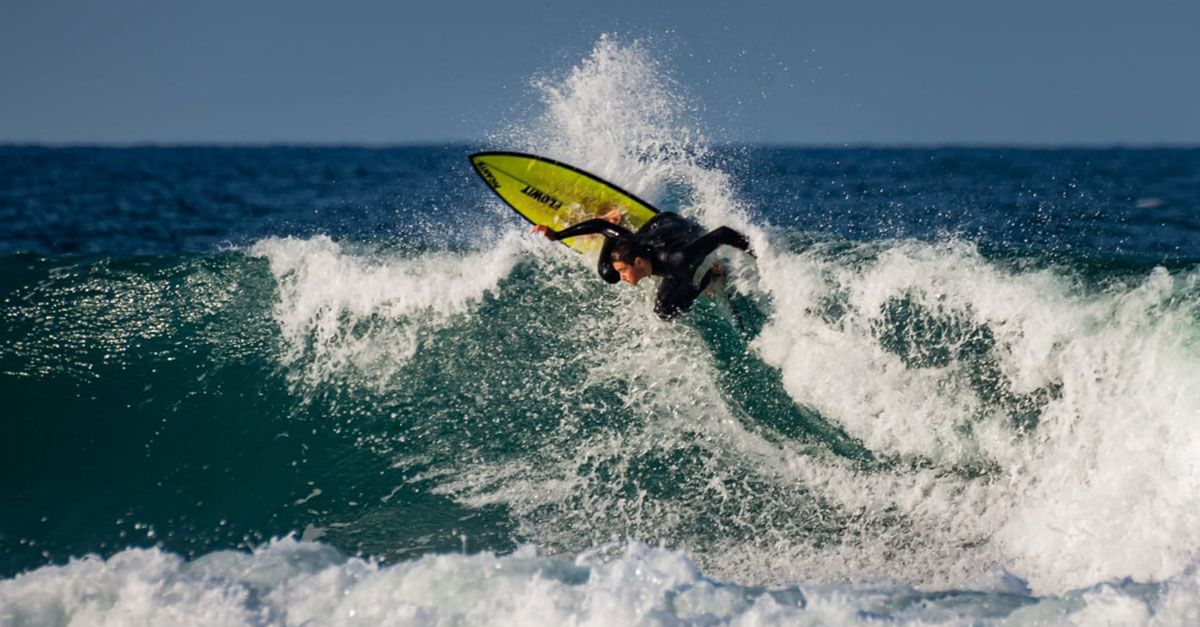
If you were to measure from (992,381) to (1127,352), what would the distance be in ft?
2.82

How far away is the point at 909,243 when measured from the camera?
766 centimetres

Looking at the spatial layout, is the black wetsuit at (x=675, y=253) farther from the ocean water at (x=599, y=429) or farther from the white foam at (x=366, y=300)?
the white foam at (x=366, y=300)

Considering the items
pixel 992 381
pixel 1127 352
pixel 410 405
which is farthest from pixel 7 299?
pixel 1127 352

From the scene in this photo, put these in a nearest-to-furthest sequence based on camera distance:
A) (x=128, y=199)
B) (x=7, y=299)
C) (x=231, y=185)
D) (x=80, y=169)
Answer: (x=7, y=299) < (x=128, y=199) < (x=231, y=185) < (x=80, y=169)

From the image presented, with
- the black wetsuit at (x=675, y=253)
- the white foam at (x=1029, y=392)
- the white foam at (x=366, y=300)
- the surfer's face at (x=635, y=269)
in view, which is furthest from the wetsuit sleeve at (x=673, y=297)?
the white foam at (x=366, y=300)

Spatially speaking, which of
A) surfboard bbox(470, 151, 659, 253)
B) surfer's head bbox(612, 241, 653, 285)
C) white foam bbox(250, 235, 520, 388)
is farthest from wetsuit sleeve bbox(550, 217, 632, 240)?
white foam bbox(250, 235, 520, 388)

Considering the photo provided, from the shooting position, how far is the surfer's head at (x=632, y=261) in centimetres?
717

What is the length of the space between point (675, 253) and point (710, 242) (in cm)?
26

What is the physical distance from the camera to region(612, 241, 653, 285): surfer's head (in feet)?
23.5

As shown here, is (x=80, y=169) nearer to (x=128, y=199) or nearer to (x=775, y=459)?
(x=128, y=199)

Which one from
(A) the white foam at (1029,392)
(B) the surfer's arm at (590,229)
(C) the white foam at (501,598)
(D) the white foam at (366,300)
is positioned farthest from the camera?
(D) the white foam at (366,300)

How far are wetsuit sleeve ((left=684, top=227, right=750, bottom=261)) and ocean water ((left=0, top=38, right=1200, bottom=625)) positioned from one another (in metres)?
0.50

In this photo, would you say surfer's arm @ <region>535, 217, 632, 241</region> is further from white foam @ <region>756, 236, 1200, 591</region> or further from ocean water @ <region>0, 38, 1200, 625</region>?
white foam @ <region>756, 236, 1200, 591</region>

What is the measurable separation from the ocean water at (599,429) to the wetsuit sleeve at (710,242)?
19.8 inches
